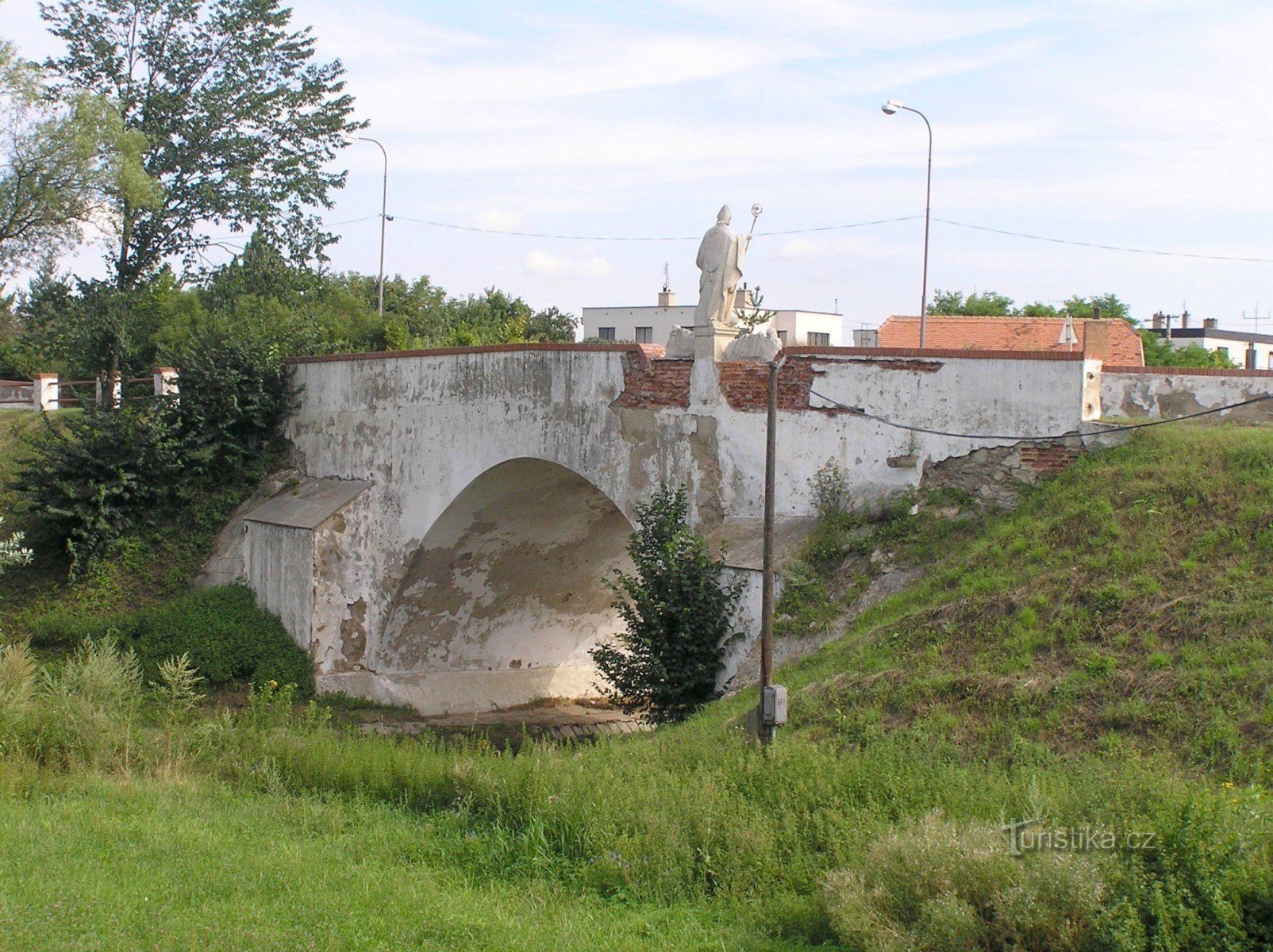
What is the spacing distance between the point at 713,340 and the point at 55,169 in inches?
587

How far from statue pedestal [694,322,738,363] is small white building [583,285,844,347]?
79.0 feet

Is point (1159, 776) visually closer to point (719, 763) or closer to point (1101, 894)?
point (1101, 894)

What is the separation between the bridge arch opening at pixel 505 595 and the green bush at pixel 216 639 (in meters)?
1.23

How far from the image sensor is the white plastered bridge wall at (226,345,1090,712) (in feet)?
36.5

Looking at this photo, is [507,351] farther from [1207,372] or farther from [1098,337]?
[1098,337]

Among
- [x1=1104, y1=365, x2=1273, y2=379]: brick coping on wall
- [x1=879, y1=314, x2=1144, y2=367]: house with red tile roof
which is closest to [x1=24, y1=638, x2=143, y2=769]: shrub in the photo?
[x1=1104, y1=365, x2=1273, y2=379]: brick coping on wall

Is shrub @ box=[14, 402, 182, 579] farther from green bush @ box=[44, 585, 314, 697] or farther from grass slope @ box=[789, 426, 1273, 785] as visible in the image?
grass slope @ box=[789, 426, 1273, 785]

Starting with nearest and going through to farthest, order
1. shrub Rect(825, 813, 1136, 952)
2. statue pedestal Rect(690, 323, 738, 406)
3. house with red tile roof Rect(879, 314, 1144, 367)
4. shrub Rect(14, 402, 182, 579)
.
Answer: shrub Rect(825, 813, 1136, 952)
statue pedestal Rect(690, 323, 738, 406)
shrub Rect(14, 402, 182, 579)
house with red tile roof Rect(879, 314, 1144, 367)

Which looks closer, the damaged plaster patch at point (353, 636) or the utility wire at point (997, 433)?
the utility wire at point (997, 433)

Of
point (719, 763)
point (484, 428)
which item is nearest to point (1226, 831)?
point (719, 763)

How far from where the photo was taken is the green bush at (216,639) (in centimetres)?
1580

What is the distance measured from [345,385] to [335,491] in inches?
57.6

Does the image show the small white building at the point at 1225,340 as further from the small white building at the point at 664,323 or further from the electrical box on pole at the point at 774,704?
the electrical box on pole at the point at 774,704

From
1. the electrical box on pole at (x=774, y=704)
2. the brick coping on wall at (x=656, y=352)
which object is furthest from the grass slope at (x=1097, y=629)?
the brick coping on wall at (x=656, y=352)
